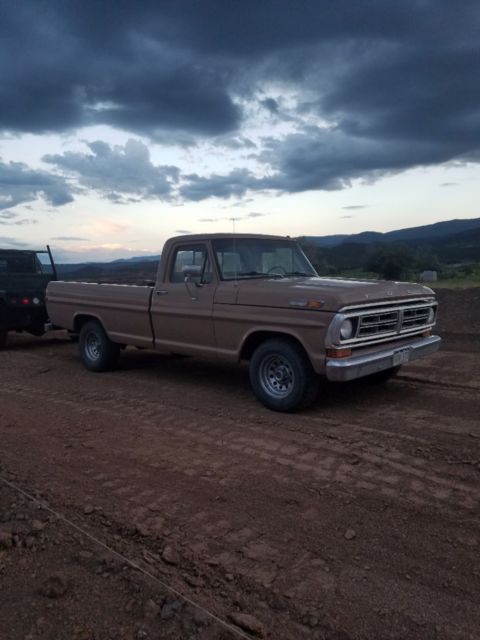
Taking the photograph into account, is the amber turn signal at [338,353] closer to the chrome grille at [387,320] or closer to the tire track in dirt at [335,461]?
the chrome grille at [387,320]

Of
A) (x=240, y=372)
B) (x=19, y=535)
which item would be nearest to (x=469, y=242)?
(x=240, y=372)

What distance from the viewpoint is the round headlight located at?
5159mm

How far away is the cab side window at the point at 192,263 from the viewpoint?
21.3ft

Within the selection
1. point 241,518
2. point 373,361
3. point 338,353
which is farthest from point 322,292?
point 241,518

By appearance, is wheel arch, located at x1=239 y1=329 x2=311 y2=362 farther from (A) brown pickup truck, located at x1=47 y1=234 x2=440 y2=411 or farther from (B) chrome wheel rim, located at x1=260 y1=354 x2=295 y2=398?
(B) chrome wheel rim, located at x1=260 y1=354 x2=295 y2=398

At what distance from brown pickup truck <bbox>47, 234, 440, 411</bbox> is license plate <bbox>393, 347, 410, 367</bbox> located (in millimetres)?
11

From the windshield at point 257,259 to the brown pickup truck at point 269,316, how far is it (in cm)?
1

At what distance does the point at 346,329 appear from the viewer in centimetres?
521

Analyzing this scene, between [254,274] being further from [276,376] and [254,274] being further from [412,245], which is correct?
[412,245]

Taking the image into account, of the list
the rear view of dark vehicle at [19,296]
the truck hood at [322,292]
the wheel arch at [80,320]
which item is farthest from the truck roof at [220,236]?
the rear view of dark vehicle at [19,296]

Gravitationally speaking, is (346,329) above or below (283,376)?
above

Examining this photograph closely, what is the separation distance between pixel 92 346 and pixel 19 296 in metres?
2.85

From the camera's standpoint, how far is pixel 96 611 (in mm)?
2594

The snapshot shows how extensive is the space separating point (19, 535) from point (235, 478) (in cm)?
154
